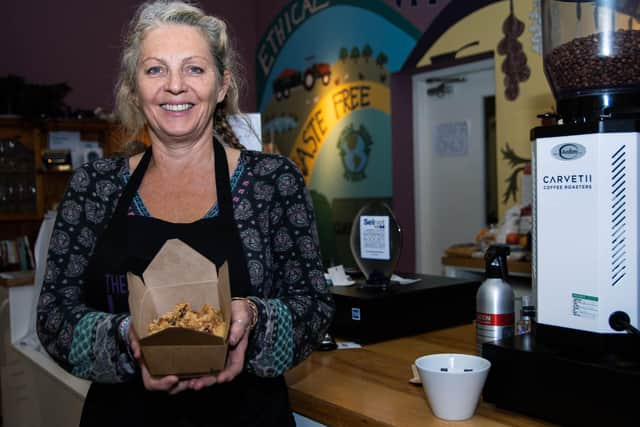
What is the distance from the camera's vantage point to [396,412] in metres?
1.10

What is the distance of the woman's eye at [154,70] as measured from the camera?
4.06 ft

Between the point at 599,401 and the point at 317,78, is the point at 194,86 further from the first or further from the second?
the point at 317,78

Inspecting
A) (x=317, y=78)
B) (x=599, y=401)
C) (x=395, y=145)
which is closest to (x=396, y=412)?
(x=599, y=401)

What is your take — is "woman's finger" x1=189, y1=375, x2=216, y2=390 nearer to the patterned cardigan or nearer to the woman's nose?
the patterned cardigan

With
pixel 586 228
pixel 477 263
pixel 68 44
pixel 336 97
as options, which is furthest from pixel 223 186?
pixel 68 44

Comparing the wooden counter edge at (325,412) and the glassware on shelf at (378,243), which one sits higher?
the glassware on shelf at (378,243)

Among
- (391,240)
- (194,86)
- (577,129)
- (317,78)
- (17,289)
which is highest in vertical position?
(317,78)

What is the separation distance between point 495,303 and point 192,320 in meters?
0.56

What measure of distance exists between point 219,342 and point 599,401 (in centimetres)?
55

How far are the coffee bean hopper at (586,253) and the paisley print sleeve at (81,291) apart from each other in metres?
0.63

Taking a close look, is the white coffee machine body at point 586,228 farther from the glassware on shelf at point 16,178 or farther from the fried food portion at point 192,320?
the glassware on shelf at point 16,178

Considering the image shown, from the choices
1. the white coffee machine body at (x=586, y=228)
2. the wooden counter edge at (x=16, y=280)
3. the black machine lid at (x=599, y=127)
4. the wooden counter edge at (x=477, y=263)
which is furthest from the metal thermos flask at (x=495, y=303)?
the wooden counter edge at (x=16, y=280)

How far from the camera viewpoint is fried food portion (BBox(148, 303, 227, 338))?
982mm

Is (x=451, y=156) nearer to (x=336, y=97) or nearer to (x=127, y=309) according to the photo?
(x=336, y=97)
